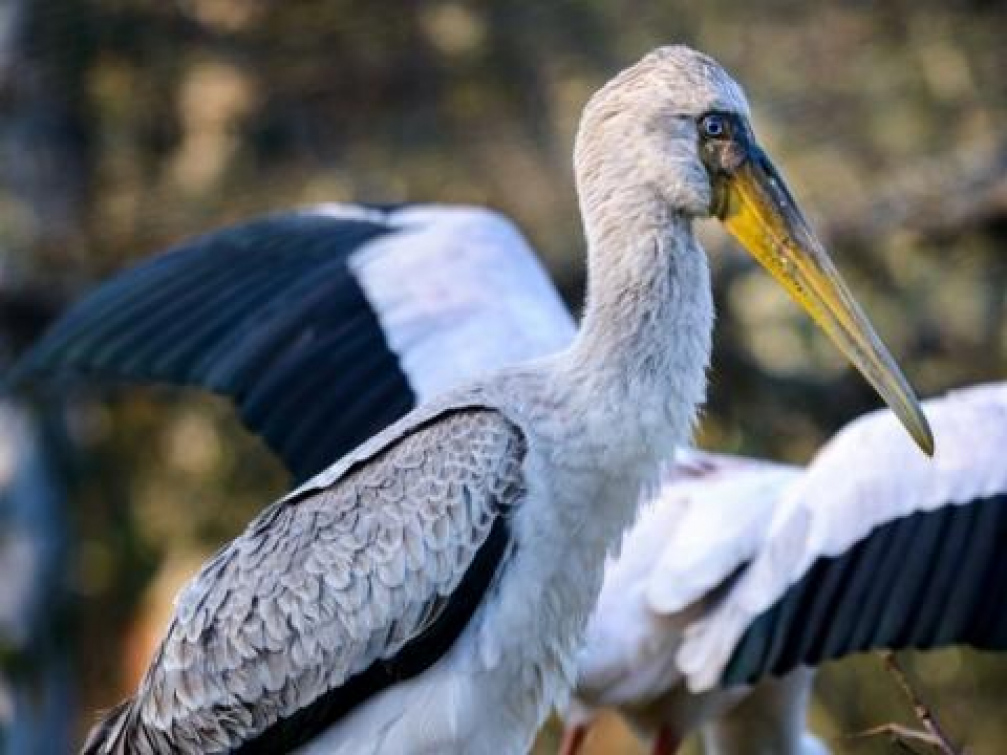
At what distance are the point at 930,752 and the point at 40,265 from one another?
6.35 m

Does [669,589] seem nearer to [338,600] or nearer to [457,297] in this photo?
[457,297]

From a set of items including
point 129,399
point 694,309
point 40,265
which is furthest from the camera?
point 129,399

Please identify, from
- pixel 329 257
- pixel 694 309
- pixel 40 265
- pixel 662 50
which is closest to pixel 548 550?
pixel 694 309

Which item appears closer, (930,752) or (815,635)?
(930,752)

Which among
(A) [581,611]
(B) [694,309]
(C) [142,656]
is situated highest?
(B) [694,309]

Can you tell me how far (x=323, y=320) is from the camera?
22.4ft

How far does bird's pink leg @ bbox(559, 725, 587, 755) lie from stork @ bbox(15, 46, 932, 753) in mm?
2148

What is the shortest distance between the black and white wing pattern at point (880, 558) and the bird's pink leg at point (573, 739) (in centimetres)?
81

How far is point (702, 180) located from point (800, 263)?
0.24m

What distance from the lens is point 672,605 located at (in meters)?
6.24

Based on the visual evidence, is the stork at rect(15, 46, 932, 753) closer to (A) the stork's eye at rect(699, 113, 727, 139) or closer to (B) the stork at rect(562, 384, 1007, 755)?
(A) the stork's eye at rect(699, 113, 727, 139)

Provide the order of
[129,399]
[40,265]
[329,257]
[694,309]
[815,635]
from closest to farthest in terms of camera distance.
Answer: [694,309]
[815,635]
[329,257]
[40,265]
[129,399]

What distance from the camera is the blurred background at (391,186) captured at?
9852 mm

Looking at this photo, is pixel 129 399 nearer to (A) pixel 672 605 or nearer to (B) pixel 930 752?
(A) pixel 672 605
